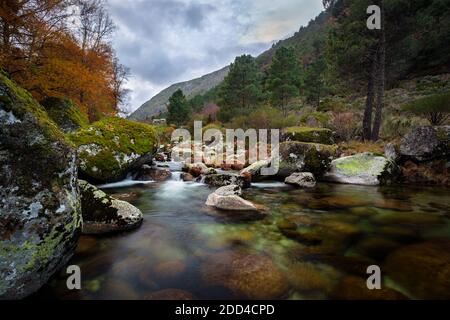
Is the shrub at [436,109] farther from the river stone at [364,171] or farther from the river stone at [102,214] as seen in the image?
the river stone at [102,214]

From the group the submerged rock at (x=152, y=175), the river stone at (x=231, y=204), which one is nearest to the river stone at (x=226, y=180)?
the submerged rock at (x=152, y=175)

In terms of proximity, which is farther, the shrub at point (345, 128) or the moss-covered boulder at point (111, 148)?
the shrub at point (345, 128)

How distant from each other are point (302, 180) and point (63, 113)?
31.4ft

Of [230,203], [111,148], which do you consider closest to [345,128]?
[230,203]

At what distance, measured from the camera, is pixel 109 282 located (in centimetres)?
274

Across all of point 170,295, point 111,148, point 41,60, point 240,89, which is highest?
point 240,89

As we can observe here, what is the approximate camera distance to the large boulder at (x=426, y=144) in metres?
7.76

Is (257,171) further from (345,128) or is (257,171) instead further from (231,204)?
(345,128)

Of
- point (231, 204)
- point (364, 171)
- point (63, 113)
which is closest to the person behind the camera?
point (231, 204)

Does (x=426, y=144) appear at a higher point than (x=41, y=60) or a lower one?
lower

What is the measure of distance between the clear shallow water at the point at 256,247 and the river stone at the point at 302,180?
149 cm

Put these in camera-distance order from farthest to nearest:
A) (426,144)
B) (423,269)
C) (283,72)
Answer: (283,72), (426,144), (423,269)

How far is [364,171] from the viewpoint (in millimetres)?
8117

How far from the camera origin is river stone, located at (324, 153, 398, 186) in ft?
26.1
